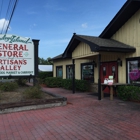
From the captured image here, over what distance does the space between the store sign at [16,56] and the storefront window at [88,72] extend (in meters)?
5.35

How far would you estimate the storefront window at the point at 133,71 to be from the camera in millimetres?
9492

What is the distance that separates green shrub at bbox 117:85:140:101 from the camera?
8.54 metres

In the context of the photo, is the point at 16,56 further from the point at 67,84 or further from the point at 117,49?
the point at 67,84

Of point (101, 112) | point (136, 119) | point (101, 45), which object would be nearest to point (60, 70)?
point (101, 45)

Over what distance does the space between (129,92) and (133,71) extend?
1525 millimetres

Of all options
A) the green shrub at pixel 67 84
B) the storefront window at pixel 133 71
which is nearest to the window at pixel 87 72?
the green shrub at pixel 67 84

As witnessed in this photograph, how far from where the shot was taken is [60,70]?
760 inches

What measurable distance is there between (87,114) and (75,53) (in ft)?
20.3

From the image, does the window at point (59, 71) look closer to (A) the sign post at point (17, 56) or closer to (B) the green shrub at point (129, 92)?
(A) the sign post at point (17, 56)

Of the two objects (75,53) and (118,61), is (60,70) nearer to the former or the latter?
(75,53)

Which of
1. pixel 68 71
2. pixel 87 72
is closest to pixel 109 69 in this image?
pixel 87 72

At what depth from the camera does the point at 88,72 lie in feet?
46.5

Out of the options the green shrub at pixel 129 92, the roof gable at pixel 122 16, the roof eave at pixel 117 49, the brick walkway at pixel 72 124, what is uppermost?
the roof gable at pixel 122 16

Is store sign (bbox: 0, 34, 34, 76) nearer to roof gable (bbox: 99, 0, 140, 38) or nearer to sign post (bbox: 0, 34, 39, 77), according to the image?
sign post (bbox: 0, 34, 39, 77)
